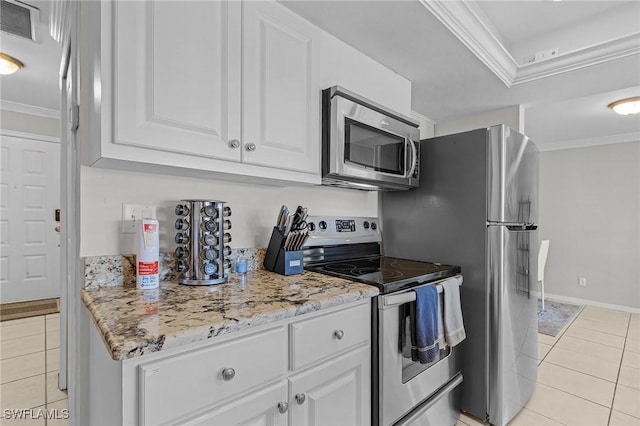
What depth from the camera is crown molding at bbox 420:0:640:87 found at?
63.3 inches

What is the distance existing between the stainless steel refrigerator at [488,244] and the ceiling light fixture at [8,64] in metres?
3.34

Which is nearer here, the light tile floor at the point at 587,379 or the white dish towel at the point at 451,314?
the white dish towel at the point at 451,314

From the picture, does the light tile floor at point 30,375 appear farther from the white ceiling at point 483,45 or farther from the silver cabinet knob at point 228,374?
the white ceiling at point 483,45

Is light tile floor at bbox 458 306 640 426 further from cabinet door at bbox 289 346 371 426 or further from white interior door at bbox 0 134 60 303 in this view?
white interior door at bbox 0 134 60 303

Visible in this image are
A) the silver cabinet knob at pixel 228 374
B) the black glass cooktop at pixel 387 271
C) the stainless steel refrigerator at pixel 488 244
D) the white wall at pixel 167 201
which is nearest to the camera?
the silver cabinet knob at pixel 228 374

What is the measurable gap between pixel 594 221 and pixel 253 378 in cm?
555

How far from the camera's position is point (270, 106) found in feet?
4.58

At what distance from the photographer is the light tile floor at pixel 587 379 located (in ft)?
6.42

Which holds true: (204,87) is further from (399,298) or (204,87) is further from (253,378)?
(399,298)

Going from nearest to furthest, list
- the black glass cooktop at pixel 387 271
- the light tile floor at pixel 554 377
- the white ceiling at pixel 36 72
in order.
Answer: the black glass cooktop at pixel 387 271
the light tile floor at pixel 554 377
the white ceiling at pixel 36 72

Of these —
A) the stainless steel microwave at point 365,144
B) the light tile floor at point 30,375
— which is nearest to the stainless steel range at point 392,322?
the stainless steel microwave at point 365,144

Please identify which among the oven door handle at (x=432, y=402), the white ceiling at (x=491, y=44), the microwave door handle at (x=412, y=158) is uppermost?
the white ceiling at (x=491, y=44)

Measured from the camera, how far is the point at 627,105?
118 inches

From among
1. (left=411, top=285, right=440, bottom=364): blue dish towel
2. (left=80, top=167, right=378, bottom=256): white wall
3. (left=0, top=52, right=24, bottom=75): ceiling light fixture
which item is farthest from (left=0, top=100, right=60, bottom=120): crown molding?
(left=411, top=285, right=440, bottom=364): blue dish towel
